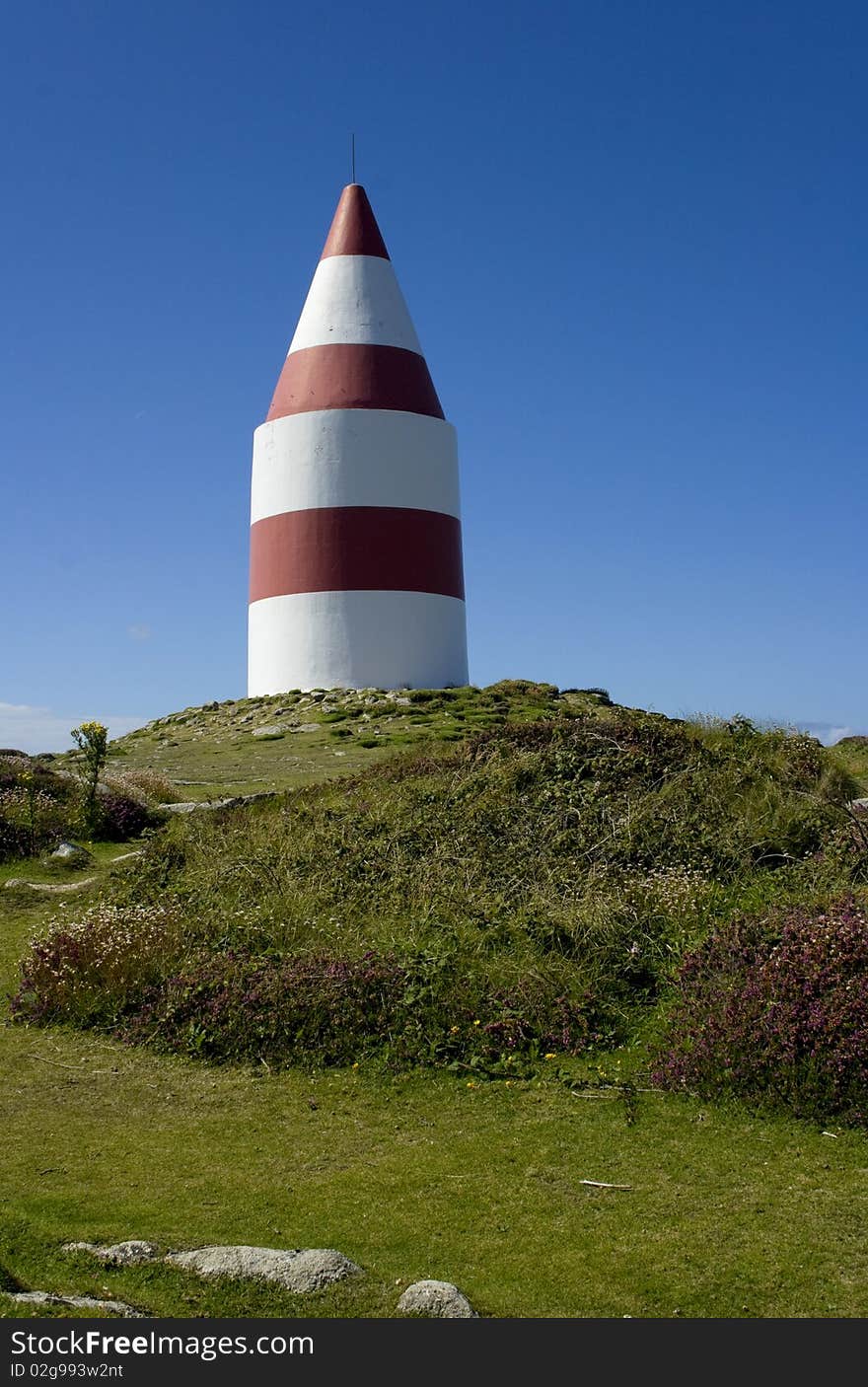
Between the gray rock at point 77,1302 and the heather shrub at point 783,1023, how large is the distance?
371cm

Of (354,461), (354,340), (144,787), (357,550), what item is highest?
(354,340)

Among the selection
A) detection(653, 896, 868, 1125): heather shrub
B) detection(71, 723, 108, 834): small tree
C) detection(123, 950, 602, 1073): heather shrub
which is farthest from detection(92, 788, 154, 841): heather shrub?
detection(653, 896, 868, 1125): heather shrub

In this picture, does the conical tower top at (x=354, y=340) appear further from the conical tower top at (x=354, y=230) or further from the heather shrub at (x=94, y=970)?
the heather shrub at (x=94, y=970)

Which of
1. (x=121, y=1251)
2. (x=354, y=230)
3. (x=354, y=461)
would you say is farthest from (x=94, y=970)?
(x=354, y=230)

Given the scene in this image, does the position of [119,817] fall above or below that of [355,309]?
below

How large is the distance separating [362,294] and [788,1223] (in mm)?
26298

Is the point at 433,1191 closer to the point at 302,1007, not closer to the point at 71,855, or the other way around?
the point at 302,1007

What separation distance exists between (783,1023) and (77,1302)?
4.32 m

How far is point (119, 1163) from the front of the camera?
638 cm

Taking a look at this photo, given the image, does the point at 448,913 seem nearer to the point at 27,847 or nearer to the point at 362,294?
the point at 27,847

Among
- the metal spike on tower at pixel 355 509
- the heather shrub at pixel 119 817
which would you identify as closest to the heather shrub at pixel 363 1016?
the heather shrub at pixel 119 817

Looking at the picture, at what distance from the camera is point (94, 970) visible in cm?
940

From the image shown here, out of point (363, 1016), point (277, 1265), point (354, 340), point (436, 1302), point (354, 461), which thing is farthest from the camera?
point (354, 340)

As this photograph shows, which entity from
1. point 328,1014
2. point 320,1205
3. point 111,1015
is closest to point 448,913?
point 328,1014
